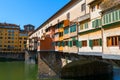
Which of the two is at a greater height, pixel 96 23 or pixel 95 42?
pixel 96 23

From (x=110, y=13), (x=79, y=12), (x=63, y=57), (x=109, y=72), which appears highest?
(x=79, y=12)

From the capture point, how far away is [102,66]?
41656 millimetres

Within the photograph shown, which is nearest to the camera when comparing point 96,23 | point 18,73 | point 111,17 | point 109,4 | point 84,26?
point 111,17

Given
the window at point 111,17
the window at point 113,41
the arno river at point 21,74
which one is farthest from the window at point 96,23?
the arno river at point 21,74

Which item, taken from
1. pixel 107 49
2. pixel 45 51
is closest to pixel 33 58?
pixel 45 51

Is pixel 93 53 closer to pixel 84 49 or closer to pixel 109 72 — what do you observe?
pixel 84 49

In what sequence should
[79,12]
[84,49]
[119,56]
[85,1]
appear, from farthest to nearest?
[79,12]
[85,1]
[84,49]
[119,56]

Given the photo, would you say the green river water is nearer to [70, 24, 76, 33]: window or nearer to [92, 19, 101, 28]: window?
[70, 24, 76, 33]: window

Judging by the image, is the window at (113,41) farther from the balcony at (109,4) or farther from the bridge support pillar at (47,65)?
the bridge support pillar at (47,65)

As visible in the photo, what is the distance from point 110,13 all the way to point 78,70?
23.1 m

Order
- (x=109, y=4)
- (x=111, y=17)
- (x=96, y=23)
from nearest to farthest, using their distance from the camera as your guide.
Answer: (x=111, y=17) < (x=109, y=4) < (x=96, y=23)

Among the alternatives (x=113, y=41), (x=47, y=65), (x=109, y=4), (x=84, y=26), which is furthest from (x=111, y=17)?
(x=47, y=65)

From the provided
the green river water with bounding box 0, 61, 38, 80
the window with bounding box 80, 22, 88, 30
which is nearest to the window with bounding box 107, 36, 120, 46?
the window with bounding box 80, 22, 88, 30

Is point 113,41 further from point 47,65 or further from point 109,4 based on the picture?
point 47,65
